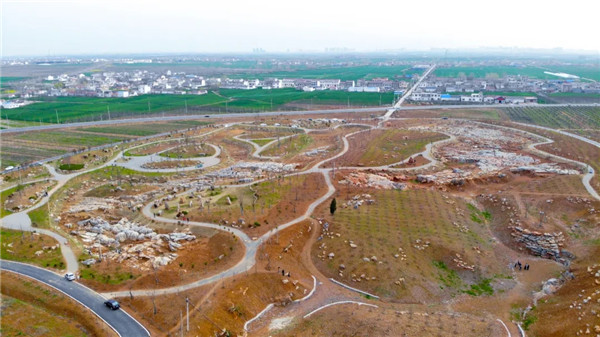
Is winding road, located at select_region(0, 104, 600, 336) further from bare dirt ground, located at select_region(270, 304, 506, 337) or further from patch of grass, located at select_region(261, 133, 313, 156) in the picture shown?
patch of grass, located at select_region(261, 133, 313, 156)

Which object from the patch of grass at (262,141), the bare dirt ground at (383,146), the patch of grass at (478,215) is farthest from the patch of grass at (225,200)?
the patch of grass at (262,141)

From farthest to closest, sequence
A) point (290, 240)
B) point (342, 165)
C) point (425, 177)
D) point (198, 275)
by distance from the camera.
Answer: point (342, 165), point (425, 177), point (290, 240), point (198, 275)

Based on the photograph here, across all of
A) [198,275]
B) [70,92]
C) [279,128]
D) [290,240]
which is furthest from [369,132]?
[70,92]

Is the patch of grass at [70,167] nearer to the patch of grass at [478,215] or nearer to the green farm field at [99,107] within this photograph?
the green farm field at [99,107]

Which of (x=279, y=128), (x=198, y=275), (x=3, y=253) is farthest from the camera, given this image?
(x=279, y=128)

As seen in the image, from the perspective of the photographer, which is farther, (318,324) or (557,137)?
(557,137)

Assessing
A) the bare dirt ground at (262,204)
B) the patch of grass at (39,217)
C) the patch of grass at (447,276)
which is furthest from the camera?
the bare dirt ground at (262,204)

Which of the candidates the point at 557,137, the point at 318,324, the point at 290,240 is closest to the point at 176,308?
the point at 318,324

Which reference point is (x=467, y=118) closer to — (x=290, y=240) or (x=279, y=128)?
(x=279, y=128)

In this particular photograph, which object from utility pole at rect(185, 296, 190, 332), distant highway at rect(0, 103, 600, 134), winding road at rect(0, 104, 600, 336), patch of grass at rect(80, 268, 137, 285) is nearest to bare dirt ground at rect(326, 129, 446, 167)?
winding road at rect(0, 104, 600, 336)
